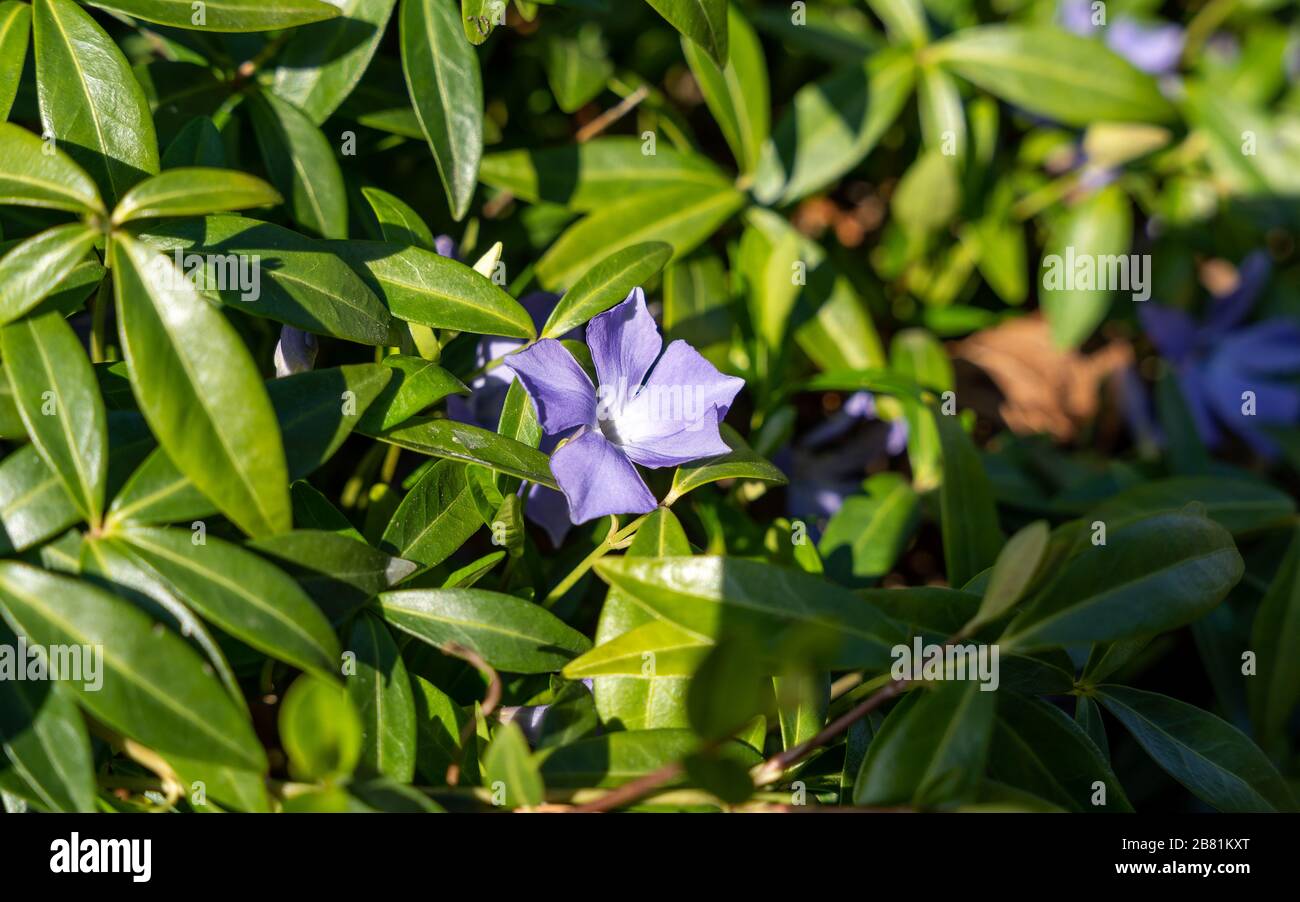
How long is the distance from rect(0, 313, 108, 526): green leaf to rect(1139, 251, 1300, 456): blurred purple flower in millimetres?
1668

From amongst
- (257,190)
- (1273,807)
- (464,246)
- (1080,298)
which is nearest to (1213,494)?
(1080,298)

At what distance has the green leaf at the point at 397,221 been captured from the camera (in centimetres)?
100

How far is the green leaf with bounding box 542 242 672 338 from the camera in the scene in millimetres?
953

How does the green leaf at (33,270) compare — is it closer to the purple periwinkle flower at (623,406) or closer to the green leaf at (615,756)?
the purple periwinkle flower at (623,406)

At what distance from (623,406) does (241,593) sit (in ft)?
1.27

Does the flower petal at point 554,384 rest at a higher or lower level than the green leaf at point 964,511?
higher

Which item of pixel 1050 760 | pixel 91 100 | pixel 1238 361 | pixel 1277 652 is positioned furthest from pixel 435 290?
pixel 1238 361

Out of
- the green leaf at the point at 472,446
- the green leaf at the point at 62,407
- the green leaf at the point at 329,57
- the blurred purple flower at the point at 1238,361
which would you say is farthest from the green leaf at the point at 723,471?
the blurred purple flower at the point at 1238,361

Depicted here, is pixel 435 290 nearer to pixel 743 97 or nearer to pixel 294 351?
pixel 294 351

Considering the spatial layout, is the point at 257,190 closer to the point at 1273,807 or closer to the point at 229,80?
the point at 229,80

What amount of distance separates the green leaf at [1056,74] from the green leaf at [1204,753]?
3.06 feet

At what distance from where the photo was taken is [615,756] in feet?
2.67

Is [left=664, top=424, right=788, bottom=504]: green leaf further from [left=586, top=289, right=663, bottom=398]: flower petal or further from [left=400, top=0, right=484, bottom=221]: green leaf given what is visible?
[left=400, top=0, right=484, bottom=221]: green leaf

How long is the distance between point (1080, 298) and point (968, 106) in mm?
371
